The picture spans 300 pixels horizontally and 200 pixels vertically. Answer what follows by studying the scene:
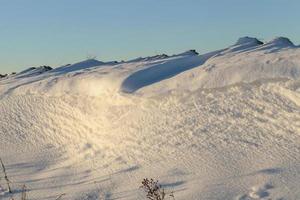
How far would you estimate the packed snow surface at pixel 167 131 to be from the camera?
15.2 feet

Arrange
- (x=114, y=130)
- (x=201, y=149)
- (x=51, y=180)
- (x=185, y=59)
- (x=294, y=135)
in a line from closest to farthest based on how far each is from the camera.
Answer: (x=294, y=135) < (x=201, y=149) < (x=51, y=180) < (x=114, y=130) < (x=185, y=59)

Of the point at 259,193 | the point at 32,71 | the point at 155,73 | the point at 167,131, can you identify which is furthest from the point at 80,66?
the point at 259,193

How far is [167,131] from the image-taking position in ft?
17.6

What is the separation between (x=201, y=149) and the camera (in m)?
5.01

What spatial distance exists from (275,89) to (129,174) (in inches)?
61.1

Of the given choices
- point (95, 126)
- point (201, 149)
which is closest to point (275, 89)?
point (201, 149)

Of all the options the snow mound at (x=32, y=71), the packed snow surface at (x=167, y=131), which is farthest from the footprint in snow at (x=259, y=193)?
the snow mound at (x=32, y=71)

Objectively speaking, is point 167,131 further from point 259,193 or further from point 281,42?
point 281,42

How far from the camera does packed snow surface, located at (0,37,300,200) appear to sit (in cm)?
463

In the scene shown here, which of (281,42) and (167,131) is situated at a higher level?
(281,42)

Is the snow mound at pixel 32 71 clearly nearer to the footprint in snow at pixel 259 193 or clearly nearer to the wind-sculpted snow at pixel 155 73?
the wind-sculpted snow at pixel 155 73

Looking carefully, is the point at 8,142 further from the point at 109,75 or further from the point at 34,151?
the point at 109,75

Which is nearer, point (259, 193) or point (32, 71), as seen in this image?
point (259, 193)

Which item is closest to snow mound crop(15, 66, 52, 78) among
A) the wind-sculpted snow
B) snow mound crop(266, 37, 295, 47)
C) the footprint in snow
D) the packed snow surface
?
the packed snow surface
